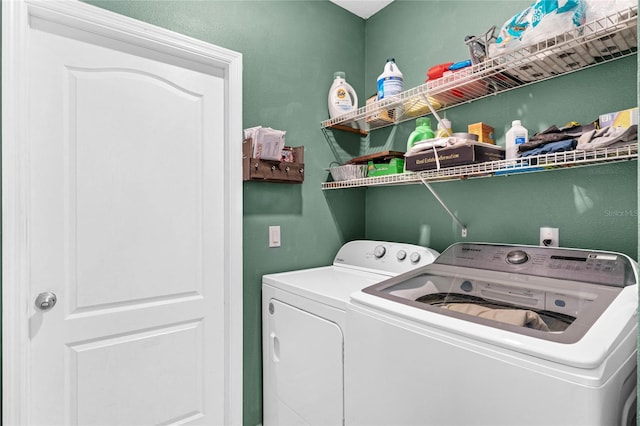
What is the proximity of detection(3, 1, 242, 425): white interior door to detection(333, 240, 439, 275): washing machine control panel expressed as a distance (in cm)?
74

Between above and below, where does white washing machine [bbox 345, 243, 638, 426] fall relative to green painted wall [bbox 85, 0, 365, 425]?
below

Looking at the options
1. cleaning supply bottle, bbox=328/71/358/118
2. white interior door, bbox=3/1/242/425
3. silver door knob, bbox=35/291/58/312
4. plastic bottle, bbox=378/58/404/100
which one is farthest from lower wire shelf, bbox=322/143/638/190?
silver door knob, bbox=35/291/58/312

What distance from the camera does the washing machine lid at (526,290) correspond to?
0.91 m

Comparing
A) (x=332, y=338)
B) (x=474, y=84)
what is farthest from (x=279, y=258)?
(x=474, y=84)

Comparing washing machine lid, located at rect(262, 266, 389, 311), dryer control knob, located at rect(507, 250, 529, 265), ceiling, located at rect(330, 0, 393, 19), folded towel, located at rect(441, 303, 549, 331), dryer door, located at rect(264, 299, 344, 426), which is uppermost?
ceiling, located at rect(330, 0, 393, 19)

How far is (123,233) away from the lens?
1.54 meters

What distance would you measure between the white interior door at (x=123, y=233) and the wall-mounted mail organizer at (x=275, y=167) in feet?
0.48

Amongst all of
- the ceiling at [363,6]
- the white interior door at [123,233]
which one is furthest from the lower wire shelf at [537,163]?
the ceiling at [363,6]

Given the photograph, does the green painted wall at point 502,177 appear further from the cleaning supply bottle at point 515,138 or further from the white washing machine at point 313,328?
the white washing machine at point 313,328

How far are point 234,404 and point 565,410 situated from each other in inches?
63.0

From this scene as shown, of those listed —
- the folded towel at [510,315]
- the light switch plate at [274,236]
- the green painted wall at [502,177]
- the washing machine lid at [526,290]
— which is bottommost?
the folded towel at [510,315]

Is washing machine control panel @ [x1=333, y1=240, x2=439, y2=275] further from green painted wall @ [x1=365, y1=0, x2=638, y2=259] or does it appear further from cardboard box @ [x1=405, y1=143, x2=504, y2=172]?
cardboard box @ [x1=405, y1=143, x2=504, y2=172]

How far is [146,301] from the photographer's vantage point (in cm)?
161

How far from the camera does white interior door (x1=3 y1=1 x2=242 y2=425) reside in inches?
Answer: 54.3
